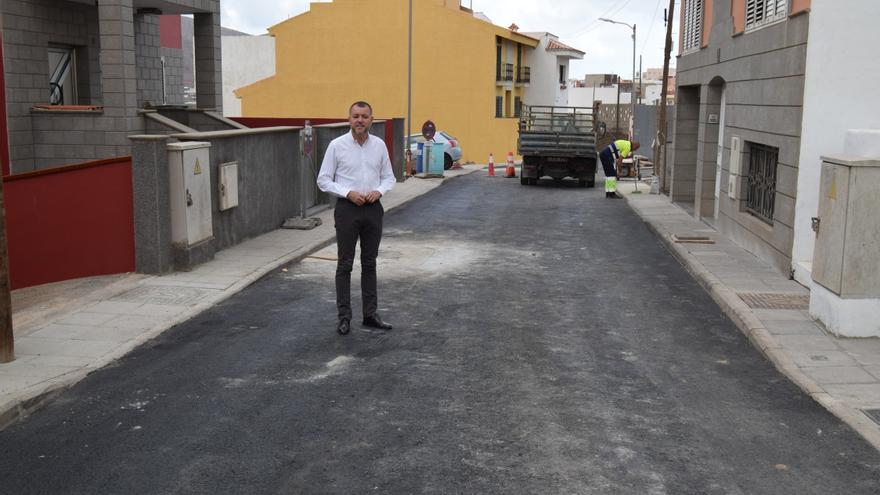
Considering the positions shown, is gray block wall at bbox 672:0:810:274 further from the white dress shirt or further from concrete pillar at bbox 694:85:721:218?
→ the white dress shirt

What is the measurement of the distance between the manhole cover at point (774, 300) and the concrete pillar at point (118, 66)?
1133cm

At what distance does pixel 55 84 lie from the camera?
17.8 meters

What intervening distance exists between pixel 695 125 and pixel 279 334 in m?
15.3

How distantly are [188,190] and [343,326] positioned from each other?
12.2ft

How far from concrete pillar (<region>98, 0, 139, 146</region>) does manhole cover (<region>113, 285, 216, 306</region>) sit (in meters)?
7.21

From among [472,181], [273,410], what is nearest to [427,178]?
[472,181]

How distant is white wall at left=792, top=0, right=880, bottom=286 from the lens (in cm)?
1037

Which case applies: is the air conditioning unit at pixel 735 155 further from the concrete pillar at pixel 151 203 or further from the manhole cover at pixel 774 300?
the concrete pillar at pixel 151 203

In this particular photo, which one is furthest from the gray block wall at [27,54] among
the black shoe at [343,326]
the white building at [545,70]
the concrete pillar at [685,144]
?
the white building at [545,70]

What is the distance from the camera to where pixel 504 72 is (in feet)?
180

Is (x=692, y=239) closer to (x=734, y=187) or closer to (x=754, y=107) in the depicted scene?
(x=734, y=187)

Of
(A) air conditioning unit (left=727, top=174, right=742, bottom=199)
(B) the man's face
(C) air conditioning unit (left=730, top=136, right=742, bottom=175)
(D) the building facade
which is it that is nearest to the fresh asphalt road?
(B) the man's face

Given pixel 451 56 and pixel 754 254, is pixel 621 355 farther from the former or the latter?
pixel 451 56

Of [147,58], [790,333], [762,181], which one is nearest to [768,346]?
[790,333]
